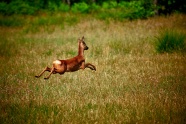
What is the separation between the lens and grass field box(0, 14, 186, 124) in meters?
5.68

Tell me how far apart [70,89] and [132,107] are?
1.92 meters

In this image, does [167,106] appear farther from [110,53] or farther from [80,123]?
[110,53]

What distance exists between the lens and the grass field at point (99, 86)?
18.6 feet

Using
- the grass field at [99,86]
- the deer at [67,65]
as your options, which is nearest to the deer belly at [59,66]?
the deer at [67,65]

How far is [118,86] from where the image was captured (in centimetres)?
752

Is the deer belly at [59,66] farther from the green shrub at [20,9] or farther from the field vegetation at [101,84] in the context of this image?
the green shrub at [20,9]

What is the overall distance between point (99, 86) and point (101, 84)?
0.65ft

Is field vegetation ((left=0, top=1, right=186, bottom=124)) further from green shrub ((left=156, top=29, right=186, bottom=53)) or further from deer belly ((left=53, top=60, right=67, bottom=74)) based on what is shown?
deer belly ((left=53, top=60, right=67, bottom=74))

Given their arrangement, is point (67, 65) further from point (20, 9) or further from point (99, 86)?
point (20, 9)

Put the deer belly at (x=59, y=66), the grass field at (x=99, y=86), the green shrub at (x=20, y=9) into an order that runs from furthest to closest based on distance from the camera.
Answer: the green shrub at (x=20, y=9) < the deer belly at (x=59, y=66) < the grass field at (x=99, y=86)

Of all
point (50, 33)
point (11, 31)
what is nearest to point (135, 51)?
point (50, 33)

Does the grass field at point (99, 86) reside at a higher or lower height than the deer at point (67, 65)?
lower

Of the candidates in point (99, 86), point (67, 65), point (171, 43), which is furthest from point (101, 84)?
point (171, 43)

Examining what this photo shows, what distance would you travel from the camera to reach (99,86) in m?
7.57
